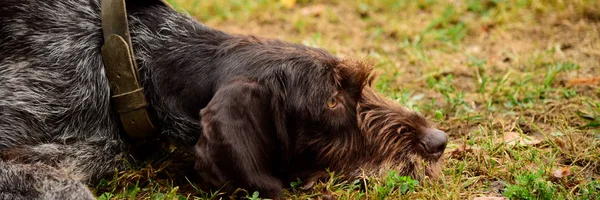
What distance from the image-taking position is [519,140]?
17.8ft

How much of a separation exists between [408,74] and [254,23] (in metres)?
2.23

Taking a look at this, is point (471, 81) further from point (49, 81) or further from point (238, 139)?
point (49, 81)

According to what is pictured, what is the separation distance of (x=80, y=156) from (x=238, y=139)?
1.20m

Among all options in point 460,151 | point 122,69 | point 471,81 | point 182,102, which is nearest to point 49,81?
point 122,69

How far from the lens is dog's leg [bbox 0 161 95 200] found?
4.30 meters

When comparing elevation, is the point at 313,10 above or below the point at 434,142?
below

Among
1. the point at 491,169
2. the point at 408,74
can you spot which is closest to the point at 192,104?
the point at 491,169

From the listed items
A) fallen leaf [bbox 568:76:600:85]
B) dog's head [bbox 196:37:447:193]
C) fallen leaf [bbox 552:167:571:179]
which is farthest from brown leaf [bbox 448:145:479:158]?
fallen leaf [bbox 568:76:600:85]

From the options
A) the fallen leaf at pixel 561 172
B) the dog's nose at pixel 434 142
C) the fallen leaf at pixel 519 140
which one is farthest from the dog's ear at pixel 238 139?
the fallen leaf at pixel 519 140

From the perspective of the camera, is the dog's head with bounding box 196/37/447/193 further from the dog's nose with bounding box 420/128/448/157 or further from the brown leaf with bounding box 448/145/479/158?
the brown leaf with bounding box 448/145/479/158

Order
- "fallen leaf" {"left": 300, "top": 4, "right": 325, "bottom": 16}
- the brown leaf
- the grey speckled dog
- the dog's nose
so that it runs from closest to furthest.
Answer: the grey speckled dog < the dog's nose < the brown leaf < "fallen leaf" {"left": 300, "top": 4, "right": 325, "bottom": 16}

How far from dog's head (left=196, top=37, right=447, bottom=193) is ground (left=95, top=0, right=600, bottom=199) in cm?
16

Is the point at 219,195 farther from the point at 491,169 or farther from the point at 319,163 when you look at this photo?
the point at 491,169

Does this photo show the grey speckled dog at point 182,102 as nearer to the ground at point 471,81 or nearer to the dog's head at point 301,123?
the dog's head at point 301,123
